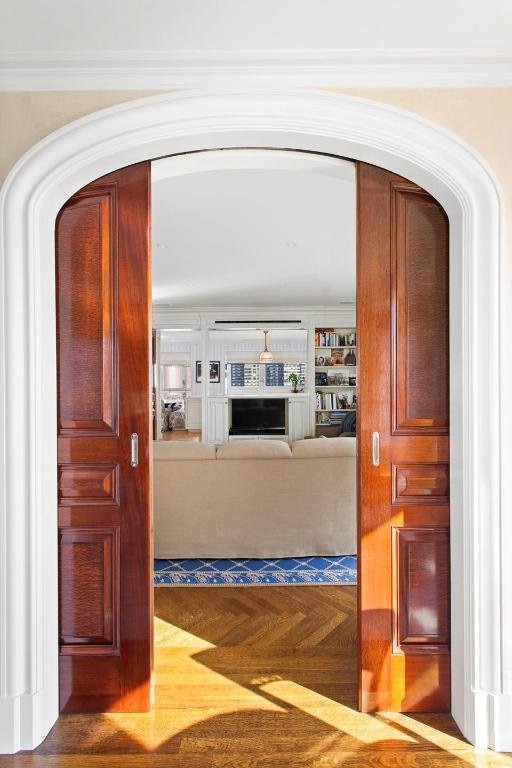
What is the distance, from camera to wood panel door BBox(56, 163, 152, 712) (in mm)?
2086

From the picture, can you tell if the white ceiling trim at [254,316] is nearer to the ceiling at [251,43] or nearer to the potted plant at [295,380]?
the potted plant at [295,380]

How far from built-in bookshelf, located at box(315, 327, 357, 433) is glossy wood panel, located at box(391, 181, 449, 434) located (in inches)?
253

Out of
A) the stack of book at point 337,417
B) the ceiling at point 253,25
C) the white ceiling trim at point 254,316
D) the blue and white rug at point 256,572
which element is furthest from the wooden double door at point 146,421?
the stack of book at point 337,417

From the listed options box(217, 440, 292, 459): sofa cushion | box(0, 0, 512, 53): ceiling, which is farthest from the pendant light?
box(0, 0, 512, 53): ceiling

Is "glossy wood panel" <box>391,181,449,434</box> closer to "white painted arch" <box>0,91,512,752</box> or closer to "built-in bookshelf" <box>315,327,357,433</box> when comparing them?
"white painted arch" <box>0,91,512,752</box>

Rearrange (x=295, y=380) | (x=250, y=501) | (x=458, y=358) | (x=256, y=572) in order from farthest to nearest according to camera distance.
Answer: (x=295, y=380) → (x=250, y=501) → (x=256, y=572) → (x=458, y=358)

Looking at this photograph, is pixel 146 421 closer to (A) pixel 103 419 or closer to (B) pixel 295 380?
(A) pixel 103 419

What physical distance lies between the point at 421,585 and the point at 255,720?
0.88m

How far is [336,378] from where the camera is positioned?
8.58 m

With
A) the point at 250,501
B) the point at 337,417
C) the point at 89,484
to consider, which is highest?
the point at 89,484

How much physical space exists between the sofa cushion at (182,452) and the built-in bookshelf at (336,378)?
5045mm

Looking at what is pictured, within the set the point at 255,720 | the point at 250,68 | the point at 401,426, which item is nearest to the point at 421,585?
the point at 401,426

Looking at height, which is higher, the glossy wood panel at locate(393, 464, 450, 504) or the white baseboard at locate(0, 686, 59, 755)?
the glossy wood panel at locate(393, 464, 450, 504)

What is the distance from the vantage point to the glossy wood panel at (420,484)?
2.08 metres
